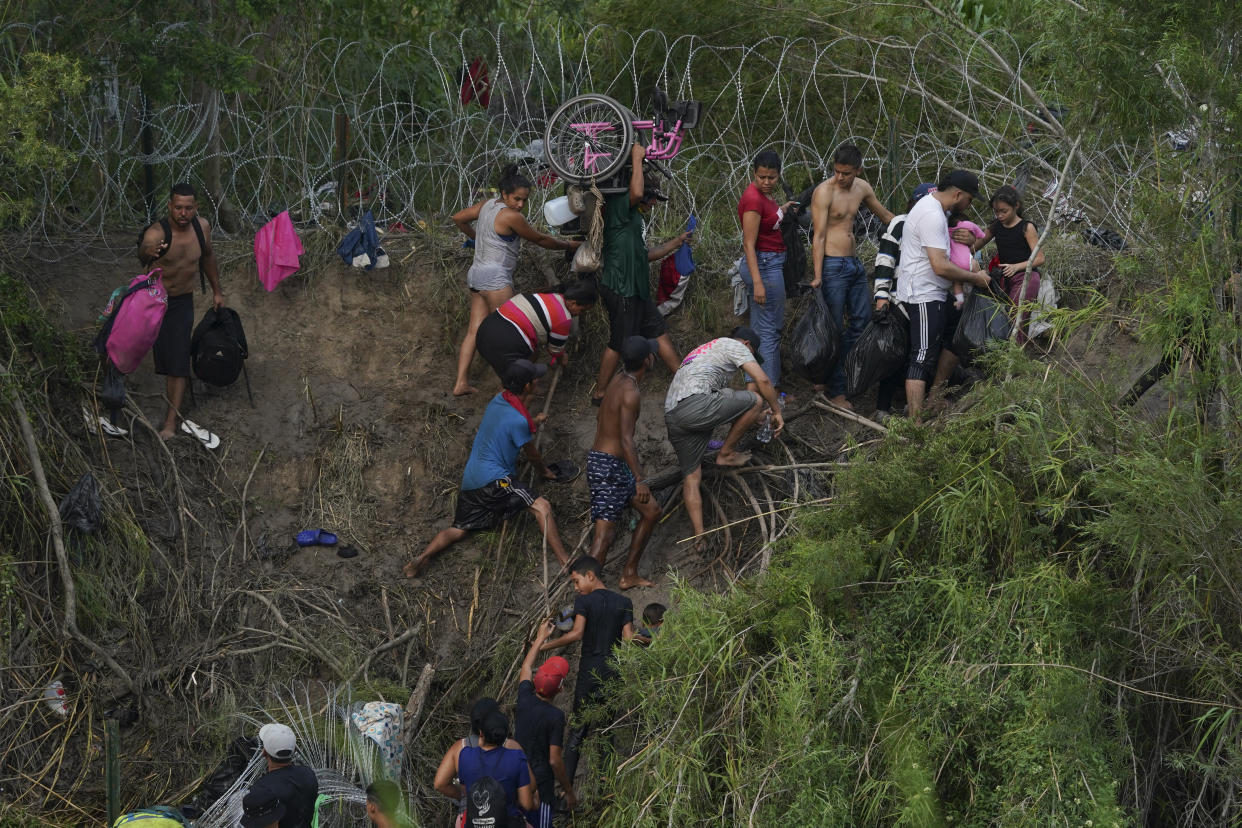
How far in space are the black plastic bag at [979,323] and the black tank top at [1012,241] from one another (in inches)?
10.1

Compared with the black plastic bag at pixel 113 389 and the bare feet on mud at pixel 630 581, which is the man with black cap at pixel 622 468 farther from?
the black plastic bag at pixel 113 389

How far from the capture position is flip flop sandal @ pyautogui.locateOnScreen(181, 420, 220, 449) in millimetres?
9750

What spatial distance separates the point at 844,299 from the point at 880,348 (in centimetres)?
49

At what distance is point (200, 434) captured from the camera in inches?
384

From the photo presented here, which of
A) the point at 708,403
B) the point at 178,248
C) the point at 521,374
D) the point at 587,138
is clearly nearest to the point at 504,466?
the point at 521,374

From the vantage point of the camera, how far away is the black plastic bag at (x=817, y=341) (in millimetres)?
9547

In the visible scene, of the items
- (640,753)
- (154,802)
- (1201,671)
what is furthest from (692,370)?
(154,802)

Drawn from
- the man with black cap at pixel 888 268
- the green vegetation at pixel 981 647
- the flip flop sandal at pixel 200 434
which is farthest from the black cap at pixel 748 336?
the flip flop sandal at pixel 200 434

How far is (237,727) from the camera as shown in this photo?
833 centimetres

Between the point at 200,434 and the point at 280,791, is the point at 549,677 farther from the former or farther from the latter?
the point at 200,434

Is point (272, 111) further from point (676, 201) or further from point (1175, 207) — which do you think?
point (1175, 207)

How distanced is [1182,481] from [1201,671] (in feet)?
2.97

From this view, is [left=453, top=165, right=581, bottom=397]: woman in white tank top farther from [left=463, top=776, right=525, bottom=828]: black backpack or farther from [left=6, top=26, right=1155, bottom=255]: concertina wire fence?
[left=463, top=776, right=525, bottom=828]: black backpack

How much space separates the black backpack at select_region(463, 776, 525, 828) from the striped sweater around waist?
3543 mm
